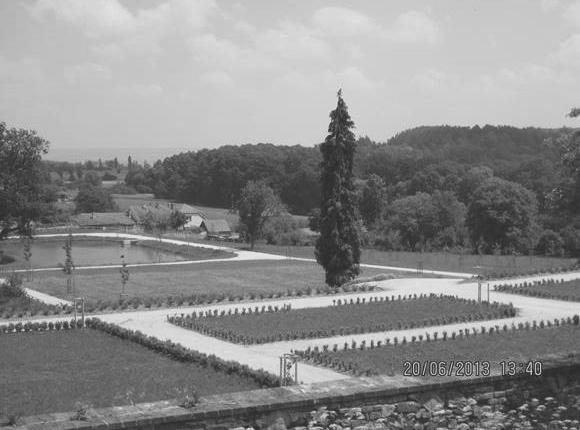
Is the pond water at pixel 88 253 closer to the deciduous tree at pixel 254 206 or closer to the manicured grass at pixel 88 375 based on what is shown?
the deciduous tree at pixel 254 206

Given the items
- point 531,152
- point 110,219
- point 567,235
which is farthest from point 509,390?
point 531,152

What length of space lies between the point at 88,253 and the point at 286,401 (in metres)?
58.4

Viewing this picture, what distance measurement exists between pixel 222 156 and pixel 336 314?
106477 millimetres

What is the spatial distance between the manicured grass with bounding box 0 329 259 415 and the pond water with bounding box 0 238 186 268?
32768mm

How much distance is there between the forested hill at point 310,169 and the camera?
349 ft

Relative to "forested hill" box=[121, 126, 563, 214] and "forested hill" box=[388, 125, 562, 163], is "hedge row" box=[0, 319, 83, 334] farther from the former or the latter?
"forested hill" box=[388, 125, 562, 163]

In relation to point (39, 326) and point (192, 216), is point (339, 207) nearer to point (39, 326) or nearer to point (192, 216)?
point (39, 326)

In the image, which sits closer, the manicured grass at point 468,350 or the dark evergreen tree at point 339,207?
the manicured grass at point 468,350

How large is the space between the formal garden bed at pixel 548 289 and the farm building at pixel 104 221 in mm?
70404

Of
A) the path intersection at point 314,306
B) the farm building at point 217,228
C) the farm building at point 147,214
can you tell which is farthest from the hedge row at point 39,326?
the farm building at point 147,214

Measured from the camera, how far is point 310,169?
120m

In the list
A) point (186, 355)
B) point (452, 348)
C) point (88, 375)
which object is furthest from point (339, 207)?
point (88, 375)

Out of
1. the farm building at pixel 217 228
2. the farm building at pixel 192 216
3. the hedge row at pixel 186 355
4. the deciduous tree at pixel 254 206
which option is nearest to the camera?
the hedge row at pixel 186 355

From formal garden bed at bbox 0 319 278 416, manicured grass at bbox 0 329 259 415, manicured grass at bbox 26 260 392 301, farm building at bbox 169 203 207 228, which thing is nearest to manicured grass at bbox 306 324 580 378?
formal garden bed at bbox 0 319 278 416
